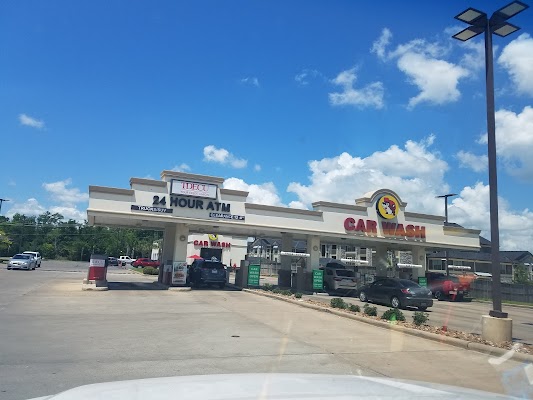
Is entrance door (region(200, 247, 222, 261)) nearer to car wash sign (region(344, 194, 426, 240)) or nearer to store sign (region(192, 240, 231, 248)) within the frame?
store sign (region(192, 240, 231, 248))

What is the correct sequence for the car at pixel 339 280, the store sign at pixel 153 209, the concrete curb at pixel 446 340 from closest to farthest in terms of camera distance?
the concrete curb at pixel 446 340 < the store sign at pixel 153 209 < the car at pixel 339 280

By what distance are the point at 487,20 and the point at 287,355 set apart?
386 inches

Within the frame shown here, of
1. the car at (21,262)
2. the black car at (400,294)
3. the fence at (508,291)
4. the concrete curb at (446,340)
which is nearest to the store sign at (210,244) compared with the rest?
the car at (21,262)

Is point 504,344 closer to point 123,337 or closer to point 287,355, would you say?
point 287,355

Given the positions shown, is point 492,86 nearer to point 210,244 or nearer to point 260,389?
point 260,389

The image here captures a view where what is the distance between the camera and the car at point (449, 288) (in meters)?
31.5

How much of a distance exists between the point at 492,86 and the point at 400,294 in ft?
39.6

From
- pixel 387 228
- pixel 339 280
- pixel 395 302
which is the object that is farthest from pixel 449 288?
pixel 395 302

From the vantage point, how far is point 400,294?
2233cm

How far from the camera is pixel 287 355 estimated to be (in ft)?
30.8

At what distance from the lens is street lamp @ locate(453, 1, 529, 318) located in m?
11.9

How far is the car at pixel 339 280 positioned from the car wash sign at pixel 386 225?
2.69 metres

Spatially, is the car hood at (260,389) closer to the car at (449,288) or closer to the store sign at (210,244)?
the car at (449,288)

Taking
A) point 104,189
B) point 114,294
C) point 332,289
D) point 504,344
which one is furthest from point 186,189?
point 504,344
